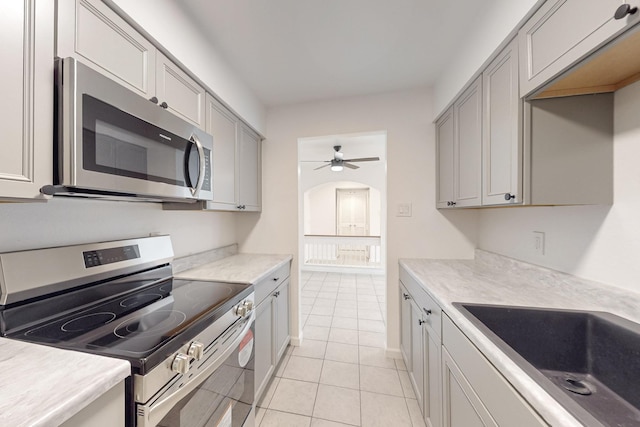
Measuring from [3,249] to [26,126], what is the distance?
0.53 meters

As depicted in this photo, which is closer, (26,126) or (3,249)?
(26,126)

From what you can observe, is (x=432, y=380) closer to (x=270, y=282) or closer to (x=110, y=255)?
(x=270, y=282)

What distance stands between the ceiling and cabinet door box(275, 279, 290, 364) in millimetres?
1772

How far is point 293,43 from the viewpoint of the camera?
158 cm

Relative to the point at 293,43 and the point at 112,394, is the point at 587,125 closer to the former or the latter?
the point at 293,43

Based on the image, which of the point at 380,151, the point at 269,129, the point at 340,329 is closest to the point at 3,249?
the point at 269,129

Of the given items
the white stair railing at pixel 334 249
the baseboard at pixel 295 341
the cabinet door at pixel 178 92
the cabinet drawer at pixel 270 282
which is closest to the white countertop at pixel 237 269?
the cabinet drawer at pixel 270 282

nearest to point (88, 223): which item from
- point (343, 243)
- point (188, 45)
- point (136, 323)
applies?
point (136, 323)

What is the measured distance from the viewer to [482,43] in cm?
135

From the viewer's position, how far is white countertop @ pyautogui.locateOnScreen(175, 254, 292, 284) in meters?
1.56

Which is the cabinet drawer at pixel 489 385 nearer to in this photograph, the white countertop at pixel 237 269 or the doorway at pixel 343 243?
the white countertop at pixel 237 269

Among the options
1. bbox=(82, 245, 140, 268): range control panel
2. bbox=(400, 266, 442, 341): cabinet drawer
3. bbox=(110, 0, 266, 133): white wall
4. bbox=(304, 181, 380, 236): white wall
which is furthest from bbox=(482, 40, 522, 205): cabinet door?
bbox=(304, 181, 380, 236): white wall

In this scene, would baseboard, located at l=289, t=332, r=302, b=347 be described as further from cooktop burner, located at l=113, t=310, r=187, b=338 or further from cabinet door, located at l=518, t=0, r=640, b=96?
cabinet door, located at l=518, t=0, r=640, b=96

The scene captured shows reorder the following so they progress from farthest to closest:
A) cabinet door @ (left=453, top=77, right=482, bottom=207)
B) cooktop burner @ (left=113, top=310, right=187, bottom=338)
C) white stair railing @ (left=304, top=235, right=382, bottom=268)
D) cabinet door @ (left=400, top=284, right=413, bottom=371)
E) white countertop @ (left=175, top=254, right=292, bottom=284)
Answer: white stair railing @ (left=304, top=235, right=382, bottom=268) → cabinet door @ (left=400, top=284, right=413, bottom=371) → white countertop @ (left=175, top=254, right=292, bottom=284) → cabinet door @ (left=453, top=77, right=482, bottom=207) → cooktop burner @ (left=113, top=310, right=187, bottom=338)
